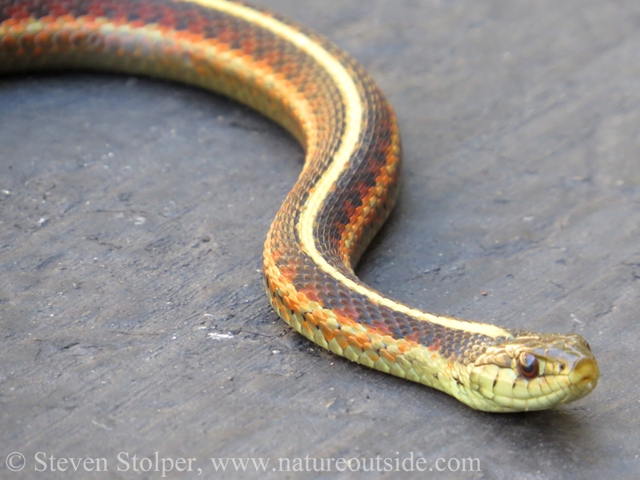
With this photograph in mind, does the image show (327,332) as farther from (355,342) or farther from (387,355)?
(387,355)

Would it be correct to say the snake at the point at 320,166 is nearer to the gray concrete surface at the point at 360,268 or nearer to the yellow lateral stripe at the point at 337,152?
the yellow lateral stripe at the point at 337,152

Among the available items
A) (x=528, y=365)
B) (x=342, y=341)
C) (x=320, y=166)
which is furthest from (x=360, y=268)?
(x=528, y=365)

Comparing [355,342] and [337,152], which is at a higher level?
[337,152]

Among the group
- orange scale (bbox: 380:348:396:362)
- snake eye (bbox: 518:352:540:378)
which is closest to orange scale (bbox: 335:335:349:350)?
orange scale (bbox: 380:348:396:362)

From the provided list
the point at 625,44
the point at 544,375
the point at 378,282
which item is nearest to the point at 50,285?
the point at 378,282

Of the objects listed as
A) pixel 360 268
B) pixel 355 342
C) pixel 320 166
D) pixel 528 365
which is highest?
pixel 528 365

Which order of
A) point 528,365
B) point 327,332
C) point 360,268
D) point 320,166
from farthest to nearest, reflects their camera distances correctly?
point 320,166
point 360,268
point 327,332
point 528,365

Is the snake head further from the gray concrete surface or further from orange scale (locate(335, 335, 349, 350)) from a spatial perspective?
orange scale (locate(335, 335, 349, 350))

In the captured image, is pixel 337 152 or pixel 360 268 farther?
pixel 337 152

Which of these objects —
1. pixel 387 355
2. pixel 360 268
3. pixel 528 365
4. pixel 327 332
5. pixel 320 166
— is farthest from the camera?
pixel 320 166
